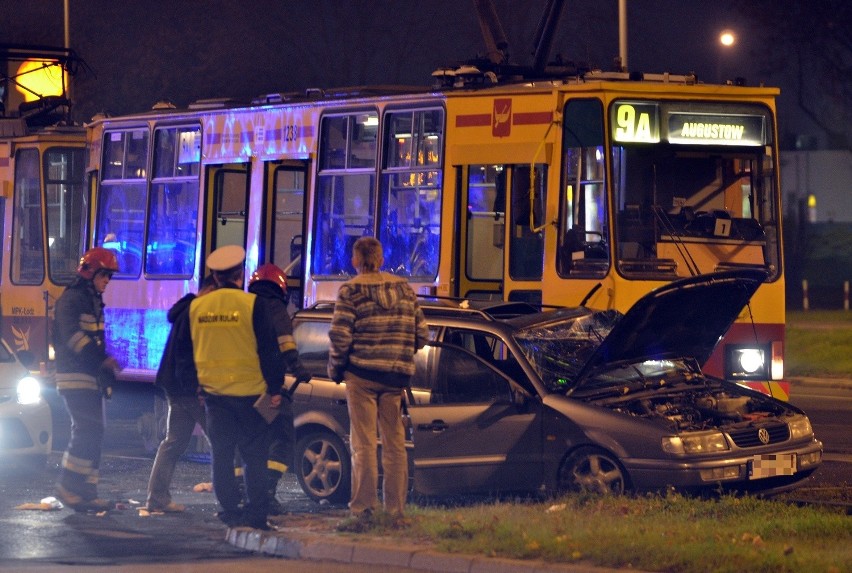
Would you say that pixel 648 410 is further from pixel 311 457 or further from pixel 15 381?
pixel 15 381

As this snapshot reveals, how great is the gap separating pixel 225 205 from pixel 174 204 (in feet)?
2.26

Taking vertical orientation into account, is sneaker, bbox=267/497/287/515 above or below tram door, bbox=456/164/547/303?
below

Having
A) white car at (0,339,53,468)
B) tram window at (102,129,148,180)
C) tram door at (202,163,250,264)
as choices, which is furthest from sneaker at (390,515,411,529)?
tram window at (102,129,148,180)

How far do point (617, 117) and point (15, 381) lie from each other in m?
5.57

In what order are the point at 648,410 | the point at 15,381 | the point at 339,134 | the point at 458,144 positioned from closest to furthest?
the point at 648,410
the point at 15,381
the point at 458,144
the point at 339,134

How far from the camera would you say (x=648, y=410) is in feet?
33.1

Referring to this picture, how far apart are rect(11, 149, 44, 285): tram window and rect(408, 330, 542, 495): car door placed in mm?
10343

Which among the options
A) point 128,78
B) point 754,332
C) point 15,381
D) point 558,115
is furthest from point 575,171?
point 128,78

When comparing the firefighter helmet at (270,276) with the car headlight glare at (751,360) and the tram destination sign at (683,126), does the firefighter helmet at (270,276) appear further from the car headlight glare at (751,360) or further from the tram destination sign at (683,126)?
the car headlight glare at (751,360)

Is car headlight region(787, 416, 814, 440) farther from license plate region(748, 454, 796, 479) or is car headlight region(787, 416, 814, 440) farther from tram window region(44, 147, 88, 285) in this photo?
tram window region(44, 147, 88, 285)

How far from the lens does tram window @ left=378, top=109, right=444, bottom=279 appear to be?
13672mm

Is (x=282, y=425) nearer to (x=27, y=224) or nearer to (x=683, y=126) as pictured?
(x=683, y=126)

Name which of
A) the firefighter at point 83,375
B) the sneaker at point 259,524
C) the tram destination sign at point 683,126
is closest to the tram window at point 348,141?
the tram destination sign at point 683,126

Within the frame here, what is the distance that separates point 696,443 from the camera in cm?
971
